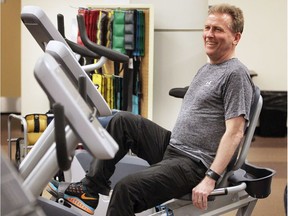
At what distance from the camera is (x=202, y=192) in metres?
2.34

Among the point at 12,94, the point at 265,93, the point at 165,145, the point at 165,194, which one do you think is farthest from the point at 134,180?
the point at 12,94

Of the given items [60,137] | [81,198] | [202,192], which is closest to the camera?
[60,137]

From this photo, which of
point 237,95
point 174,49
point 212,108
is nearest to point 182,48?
point 174,49

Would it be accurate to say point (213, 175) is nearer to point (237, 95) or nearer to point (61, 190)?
A: point (237, 95)

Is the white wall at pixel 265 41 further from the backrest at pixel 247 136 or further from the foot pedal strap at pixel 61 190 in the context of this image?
the foot pedal strap at pixel 61 190

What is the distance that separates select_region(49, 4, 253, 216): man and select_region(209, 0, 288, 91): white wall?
13.9 ft

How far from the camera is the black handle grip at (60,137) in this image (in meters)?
1.42

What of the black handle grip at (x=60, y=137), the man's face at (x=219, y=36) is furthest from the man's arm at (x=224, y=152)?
the black handle grip at (x=60, y=137)

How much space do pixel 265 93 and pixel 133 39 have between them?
288cm

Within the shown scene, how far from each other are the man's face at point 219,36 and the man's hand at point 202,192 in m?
0.67

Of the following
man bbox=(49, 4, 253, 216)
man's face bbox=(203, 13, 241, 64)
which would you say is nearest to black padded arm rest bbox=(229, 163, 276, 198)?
man bbox=(49, 4, 253, 216)

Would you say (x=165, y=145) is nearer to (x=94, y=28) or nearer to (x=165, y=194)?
(x=165, y=194)

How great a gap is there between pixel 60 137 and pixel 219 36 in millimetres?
1375

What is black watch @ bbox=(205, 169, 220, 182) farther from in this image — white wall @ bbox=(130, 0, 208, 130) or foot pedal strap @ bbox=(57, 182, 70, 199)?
white wall @ bbox=(130, 0, 208, 130)
